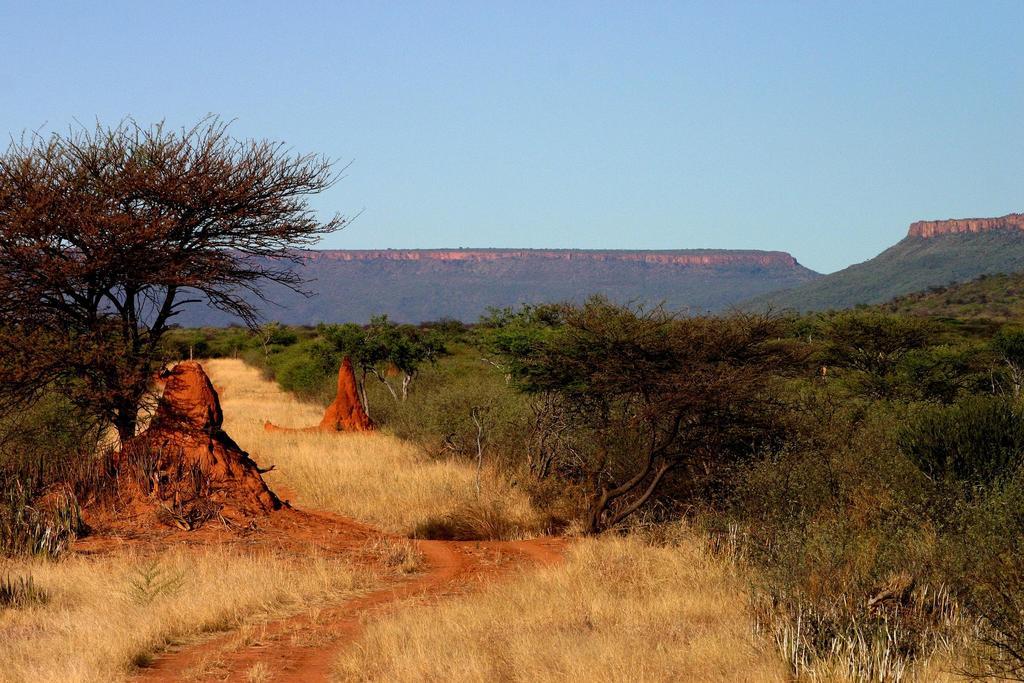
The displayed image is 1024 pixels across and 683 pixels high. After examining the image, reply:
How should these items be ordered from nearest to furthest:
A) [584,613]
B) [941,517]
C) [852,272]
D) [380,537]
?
[584,613] → [941,517] → [380,537] → [852,272]

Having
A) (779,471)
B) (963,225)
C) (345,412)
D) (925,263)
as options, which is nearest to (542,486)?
(779,471)

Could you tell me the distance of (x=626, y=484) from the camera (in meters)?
12.8

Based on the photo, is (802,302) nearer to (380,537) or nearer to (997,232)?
(997,232)

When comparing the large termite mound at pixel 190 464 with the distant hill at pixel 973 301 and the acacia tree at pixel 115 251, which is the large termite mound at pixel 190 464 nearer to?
the acacia tree at pixel 115 251

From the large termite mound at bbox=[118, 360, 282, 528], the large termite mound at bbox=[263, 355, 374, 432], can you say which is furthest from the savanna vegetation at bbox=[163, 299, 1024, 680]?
the large termite mound at bbox=[118, 360, 282, 528]

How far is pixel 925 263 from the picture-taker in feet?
506

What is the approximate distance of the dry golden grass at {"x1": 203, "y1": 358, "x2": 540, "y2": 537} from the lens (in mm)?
13930

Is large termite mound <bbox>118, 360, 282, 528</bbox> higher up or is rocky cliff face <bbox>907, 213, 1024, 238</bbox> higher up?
rocky cliff face <bbox>907, 213, 1024, 238</bbox>

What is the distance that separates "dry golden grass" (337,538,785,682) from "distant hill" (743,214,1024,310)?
131m

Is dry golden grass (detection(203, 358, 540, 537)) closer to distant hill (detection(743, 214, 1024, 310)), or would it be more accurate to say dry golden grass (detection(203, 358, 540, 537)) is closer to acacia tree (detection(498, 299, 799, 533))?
acacia tree (detection(498, 299, 799, 533))

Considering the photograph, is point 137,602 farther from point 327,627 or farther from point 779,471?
point 779,471

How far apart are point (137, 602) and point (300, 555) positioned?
2.91 m

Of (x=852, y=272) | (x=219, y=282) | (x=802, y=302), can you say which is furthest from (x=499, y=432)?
(x=852, y=272)

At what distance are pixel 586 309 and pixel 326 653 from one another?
7126 mm
